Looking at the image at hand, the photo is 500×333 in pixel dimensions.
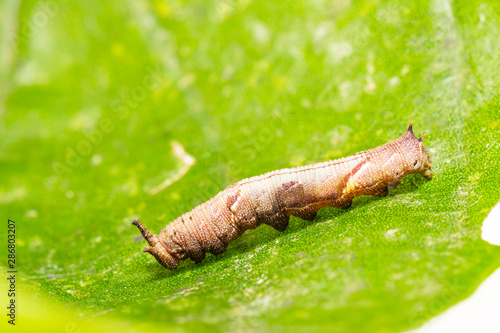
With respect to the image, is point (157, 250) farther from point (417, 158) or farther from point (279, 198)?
point (417, 158)

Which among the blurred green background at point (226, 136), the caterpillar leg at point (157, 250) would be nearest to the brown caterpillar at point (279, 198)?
the caterpillar leg at point (157, 250)

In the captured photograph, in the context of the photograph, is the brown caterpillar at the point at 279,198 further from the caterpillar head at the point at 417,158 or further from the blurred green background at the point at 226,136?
the blurred green background at the point at 226,136

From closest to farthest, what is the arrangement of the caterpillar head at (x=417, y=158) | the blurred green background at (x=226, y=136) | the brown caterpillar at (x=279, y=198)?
the blurred green background at (x=226, y=136)
the caterpillar head at (x=417, y=158)
the brown caterpillar at (x=279, y=198)

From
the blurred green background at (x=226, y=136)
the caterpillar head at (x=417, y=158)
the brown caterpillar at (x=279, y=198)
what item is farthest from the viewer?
the brown caterpillar at (x=279, y=198)

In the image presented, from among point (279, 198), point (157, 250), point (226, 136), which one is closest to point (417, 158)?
point (279, 198)

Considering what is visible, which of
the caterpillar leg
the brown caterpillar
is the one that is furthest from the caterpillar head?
the caterpillar leg

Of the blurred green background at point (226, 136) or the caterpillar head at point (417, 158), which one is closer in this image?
the blurred green background at point (226, 136)

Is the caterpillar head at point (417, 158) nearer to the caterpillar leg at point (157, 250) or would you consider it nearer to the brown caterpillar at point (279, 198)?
the brown caterpillar at point (279, 198)

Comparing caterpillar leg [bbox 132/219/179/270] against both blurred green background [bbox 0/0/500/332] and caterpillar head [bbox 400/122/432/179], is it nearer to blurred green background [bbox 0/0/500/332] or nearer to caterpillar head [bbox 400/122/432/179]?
blurred green background [bbox 0/0/500/332]
